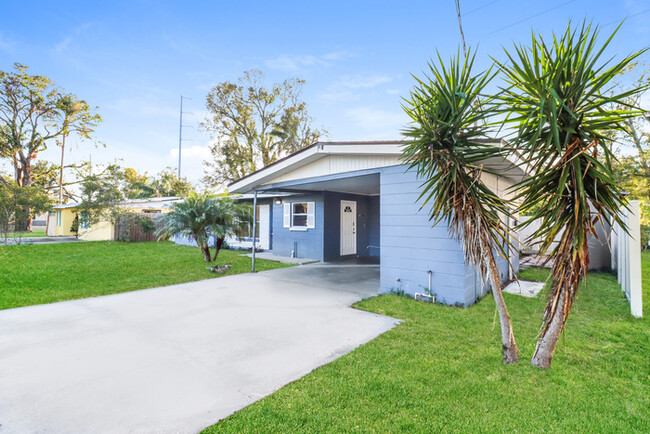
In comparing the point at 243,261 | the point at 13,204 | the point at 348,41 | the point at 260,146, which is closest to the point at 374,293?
the point at 243,261

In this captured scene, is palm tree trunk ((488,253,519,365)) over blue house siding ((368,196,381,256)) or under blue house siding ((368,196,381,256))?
under

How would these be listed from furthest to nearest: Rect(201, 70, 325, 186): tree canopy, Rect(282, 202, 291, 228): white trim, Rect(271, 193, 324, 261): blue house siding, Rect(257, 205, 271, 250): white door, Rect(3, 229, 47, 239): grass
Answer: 1. Rect(201, 70, 325, 186): tree canopy
2. Rect(3, 229, 47, 239): grass
3. Rect(257, 205, 271, 250): white door
4. Rect(282, 202, 291, 228): white trim
5. Rect(271, 193, 324, 261): blue house siding

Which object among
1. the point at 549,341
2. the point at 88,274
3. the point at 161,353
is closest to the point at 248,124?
the point at 88,274

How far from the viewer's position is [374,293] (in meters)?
5.85

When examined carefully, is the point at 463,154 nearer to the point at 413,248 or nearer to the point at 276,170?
the point at 413,248

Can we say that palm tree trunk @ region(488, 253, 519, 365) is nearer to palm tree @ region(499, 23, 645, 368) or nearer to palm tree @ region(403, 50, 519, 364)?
palm tree @ region(403, 50, 519, 364)

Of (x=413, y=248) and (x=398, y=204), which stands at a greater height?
(x=398, y=204)

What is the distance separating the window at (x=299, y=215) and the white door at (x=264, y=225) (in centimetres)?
241

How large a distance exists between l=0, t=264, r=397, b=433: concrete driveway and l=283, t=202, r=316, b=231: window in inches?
182

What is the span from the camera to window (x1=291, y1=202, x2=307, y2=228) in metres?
10.7

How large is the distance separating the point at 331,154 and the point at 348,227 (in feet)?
16.0

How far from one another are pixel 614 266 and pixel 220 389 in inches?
392

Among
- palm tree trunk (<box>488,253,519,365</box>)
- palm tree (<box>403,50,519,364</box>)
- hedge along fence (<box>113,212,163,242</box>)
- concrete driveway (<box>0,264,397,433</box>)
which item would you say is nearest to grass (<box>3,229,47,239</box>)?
hedge along fence (<box>113,212,163,242</box>)

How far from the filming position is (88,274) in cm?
773
